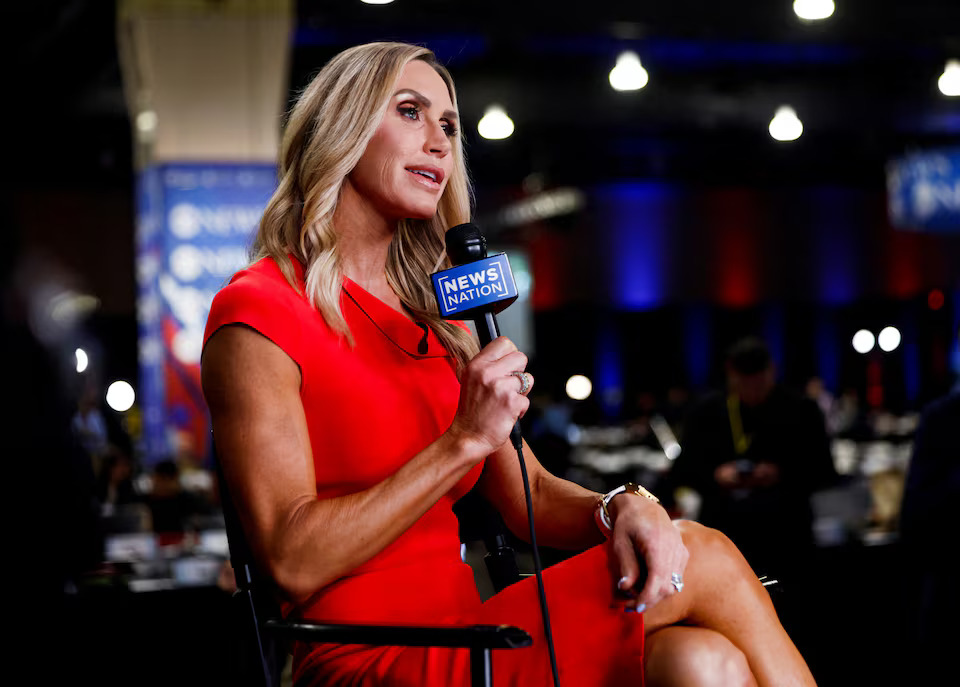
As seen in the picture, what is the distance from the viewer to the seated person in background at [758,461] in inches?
177

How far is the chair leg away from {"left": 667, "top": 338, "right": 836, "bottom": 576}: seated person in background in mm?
3324

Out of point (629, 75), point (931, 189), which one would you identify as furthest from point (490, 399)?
point (931, 189)

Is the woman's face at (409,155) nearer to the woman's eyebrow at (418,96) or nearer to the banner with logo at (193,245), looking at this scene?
the woman's eyebrow at (418,96)

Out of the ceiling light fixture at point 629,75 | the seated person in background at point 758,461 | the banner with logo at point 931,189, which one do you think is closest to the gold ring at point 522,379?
the seated person in background at point 758,461

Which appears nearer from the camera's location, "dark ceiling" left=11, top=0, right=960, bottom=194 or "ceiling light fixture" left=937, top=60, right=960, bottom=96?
"dark ceiling" left=11, top=0, right=960, bottom=194

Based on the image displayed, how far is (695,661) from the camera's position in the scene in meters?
1.36

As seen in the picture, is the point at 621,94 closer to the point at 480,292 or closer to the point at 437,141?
the point at 437,141

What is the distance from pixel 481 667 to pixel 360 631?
0.14 meters

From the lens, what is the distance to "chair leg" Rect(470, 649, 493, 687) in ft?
4.18

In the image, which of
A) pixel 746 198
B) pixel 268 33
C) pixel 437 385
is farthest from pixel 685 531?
pixel 746 198

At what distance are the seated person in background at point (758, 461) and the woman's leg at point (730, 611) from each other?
3062 millimetres

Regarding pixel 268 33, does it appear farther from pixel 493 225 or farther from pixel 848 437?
pixel 493 225

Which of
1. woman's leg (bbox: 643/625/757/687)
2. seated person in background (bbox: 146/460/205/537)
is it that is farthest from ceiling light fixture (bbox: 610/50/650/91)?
woman's leg (bbox: 643/625/757/687)

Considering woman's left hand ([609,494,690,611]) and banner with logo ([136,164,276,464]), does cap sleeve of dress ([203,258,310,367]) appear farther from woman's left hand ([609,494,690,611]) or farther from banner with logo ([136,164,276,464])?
banner with logo ([136,164,276,464])
